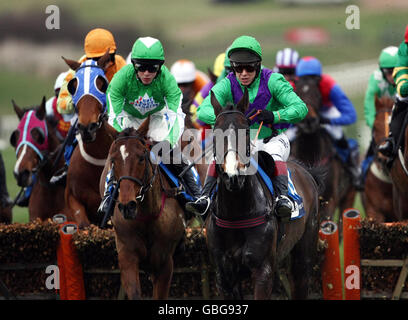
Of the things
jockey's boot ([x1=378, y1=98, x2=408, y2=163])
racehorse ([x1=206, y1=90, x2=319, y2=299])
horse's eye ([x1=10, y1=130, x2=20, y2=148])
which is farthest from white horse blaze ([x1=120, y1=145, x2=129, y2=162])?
horse's eye ([x1=10, y1=130, x2=20, y2=148])

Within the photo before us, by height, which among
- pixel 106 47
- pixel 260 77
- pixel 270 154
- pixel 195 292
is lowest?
pixel 195 292

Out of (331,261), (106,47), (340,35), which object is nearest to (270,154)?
(331,261)

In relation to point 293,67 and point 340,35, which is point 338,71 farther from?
point 293,67

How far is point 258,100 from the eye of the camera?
275 inches

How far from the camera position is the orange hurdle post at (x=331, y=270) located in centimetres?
821

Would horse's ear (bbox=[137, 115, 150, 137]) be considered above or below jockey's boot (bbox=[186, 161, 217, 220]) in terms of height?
above

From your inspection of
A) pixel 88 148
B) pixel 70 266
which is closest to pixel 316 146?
pixel 88 148

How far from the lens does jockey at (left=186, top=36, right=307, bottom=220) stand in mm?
6660

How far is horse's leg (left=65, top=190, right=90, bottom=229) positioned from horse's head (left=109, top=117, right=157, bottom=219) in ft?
6.81

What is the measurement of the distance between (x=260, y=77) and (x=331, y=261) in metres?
2.16

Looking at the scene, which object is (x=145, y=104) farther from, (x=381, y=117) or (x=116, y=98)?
(x=381, y=117)

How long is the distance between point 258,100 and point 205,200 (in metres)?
0.96

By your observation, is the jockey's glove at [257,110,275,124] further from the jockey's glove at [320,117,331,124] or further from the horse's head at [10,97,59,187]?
the jockey's glove at [320,117,331,124]

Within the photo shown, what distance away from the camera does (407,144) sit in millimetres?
8812
